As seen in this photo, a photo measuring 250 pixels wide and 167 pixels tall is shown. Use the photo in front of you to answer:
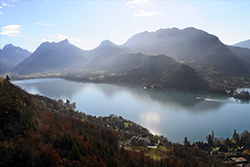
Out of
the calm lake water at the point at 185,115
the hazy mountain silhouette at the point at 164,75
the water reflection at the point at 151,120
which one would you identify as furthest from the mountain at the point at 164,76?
the water reflection at the point at 151,120

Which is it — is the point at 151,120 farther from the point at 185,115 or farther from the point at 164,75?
the point at 164,75

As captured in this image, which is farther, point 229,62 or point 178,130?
point 229,62

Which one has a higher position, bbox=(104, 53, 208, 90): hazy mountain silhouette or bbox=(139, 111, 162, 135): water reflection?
bbox=(104, 53, 208, 90): hazy mountain silhouette

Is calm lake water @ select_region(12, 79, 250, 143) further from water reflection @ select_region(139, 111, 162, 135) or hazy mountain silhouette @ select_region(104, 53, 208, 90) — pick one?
hazy mountain silhouette @ select_region(104, 53, 208, 90)

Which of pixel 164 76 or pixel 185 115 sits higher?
pixel 164 76

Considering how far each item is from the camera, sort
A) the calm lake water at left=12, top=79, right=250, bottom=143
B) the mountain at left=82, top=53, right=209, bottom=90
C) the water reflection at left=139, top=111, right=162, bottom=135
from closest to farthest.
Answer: the calm lake water at left=12, top=79, right=250, bottom=143
the water reflection at left=139, top=111, right=162, bottom=135
the mountain at left=82, top=53, right=209, bottom=90

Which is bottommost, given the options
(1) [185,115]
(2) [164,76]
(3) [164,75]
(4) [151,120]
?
(4) [151,120]

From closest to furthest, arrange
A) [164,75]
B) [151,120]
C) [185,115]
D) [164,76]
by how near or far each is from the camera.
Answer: [151,120] < [185,115] < [164,76] < [164,75]

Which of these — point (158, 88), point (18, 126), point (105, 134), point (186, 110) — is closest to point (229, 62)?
point (158, 88)

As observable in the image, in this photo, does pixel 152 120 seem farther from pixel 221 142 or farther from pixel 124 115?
pixel 221 142

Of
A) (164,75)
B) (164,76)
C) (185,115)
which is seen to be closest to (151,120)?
(185,115)

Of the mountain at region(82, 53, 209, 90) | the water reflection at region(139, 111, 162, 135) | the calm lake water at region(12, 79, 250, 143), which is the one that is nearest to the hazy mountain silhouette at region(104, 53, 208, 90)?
the mountain at region(82, 53, 209, 90)
